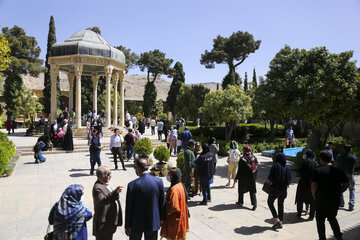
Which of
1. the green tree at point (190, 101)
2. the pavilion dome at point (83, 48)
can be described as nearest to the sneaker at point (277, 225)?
the pavilion dome at point (83, 48)

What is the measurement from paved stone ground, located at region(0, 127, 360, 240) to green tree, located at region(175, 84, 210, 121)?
1178 inches

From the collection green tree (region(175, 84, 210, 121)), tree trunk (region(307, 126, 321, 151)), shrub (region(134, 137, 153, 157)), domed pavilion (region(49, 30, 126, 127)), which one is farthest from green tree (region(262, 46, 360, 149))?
green tree (region(175, 84, 210, 121))

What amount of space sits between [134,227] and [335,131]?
2452 cm

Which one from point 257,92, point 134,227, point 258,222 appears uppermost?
point 257,92

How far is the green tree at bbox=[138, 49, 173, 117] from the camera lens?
4553 centimetres

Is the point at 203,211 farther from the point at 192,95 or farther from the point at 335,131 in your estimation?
the point at 192,95

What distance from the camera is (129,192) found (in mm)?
3570

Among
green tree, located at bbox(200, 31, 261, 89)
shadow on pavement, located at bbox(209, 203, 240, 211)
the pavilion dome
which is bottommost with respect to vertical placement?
shadow on pavement, located at bbox(209, 203, 240, 211)

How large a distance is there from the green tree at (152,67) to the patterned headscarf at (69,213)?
1671 inches

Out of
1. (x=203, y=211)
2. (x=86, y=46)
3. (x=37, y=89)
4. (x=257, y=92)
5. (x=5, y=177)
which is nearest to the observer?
(x=203, y=211)

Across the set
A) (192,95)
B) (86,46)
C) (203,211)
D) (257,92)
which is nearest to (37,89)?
(192,95)

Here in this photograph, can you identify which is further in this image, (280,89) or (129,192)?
(280,89)

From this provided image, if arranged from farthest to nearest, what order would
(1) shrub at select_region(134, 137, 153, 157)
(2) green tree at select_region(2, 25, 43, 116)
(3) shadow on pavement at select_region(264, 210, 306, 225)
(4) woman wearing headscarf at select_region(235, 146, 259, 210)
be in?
Answer: 1. (2) green tree at select_region(2, 25, 43, 116)
2. (1) shrub at select_region(134, 137, 153, 157)
3. (4) woman wearing headscarf at select_region(235, 146, 259, 210)
4. (3) shadow on pavement at select_region(264, 210, 306, 225)

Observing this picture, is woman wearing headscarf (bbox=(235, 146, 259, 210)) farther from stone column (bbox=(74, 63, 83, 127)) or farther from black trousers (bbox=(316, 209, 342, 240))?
stone column (bbox=(74, 63, 83, 127))
